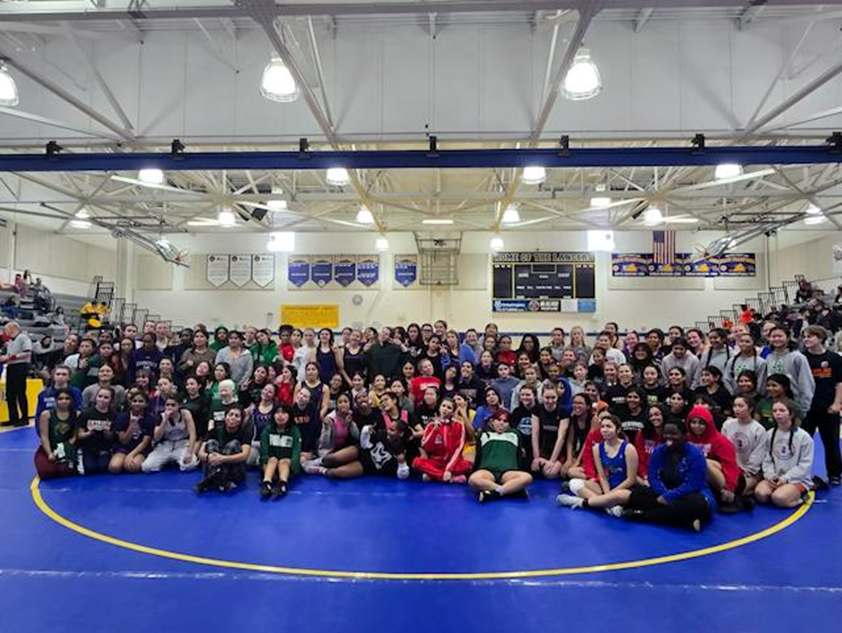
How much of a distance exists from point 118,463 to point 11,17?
488 cm

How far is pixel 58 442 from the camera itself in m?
5.66

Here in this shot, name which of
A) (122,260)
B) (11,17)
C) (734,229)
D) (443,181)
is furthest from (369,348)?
(122,260)

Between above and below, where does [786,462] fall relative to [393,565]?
above

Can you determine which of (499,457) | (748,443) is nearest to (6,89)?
(499,457)

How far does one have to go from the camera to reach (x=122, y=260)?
62.6 feet

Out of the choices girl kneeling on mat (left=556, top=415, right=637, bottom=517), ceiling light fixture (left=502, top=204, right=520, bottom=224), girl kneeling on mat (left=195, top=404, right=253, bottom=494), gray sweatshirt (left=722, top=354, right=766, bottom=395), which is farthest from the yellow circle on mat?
ceiling light fixture (left=502, top=204, right=520, bottom=224)

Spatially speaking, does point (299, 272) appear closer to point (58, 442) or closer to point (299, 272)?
point (299, 272)

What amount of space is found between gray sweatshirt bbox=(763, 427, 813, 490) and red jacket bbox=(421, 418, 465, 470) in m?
3.27

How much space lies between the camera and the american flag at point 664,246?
58.5ft

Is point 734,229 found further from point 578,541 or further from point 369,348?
point 578,541

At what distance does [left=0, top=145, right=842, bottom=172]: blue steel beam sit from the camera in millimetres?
6941

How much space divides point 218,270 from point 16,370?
11.0 m

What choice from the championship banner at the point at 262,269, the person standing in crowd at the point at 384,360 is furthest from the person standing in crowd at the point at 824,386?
the championship banner at the point at 262,269

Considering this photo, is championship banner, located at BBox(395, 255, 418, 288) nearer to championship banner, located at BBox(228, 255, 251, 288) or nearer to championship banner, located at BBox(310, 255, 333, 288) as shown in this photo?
championship banner, located at BBox(310, 255, 333, 288)
